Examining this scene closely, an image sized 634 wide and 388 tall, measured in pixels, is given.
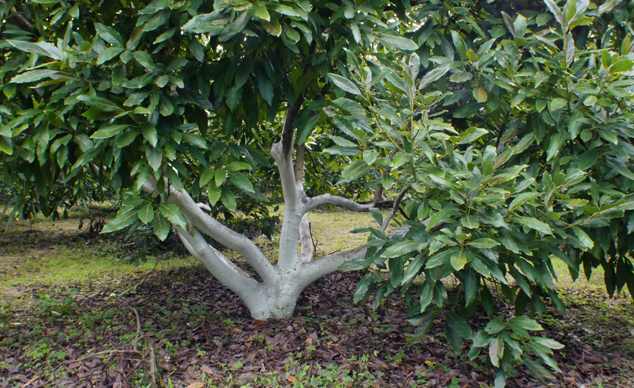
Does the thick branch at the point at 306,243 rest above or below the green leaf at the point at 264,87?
below

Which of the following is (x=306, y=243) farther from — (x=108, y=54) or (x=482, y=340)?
(x=108, y=54)

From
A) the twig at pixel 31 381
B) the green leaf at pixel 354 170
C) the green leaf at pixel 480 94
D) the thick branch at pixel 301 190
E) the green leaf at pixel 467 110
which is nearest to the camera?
the green leaf at pixel 354 170

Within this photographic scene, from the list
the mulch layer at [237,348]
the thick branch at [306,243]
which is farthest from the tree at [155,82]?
the thick branch at [306,243]

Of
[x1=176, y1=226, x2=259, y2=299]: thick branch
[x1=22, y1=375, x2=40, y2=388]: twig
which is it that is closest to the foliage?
[x1=176, y1=226, x2=259, y2=299]: thick branch

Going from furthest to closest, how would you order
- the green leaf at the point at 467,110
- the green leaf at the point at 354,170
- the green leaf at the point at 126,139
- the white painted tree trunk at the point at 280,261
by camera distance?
1. the white painted tree trunk at the point at 280,261
2. the green leaf at the point at 467,110
3. the green leaf at the point at 354,170
4. the green leaf at the point at 126,139

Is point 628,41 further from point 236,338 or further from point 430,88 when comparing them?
point 236,338

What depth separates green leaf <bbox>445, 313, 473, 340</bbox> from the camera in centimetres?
222

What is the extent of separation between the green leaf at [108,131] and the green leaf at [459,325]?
191cm

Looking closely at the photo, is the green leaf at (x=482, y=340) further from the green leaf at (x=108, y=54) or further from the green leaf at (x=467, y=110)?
the green leaf at (x=108, y=54)

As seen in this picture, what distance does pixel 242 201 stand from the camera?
5027 mm

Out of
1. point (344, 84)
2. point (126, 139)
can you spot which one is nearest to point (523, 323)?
point (344, 84)

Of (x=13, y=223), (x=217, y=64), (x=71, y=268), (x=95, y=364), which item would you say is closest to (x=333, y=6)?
(x=217, y=64)

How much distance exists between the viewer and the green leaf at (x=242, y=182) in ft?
6.54

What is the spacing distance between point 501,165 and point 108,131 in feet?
6.14
